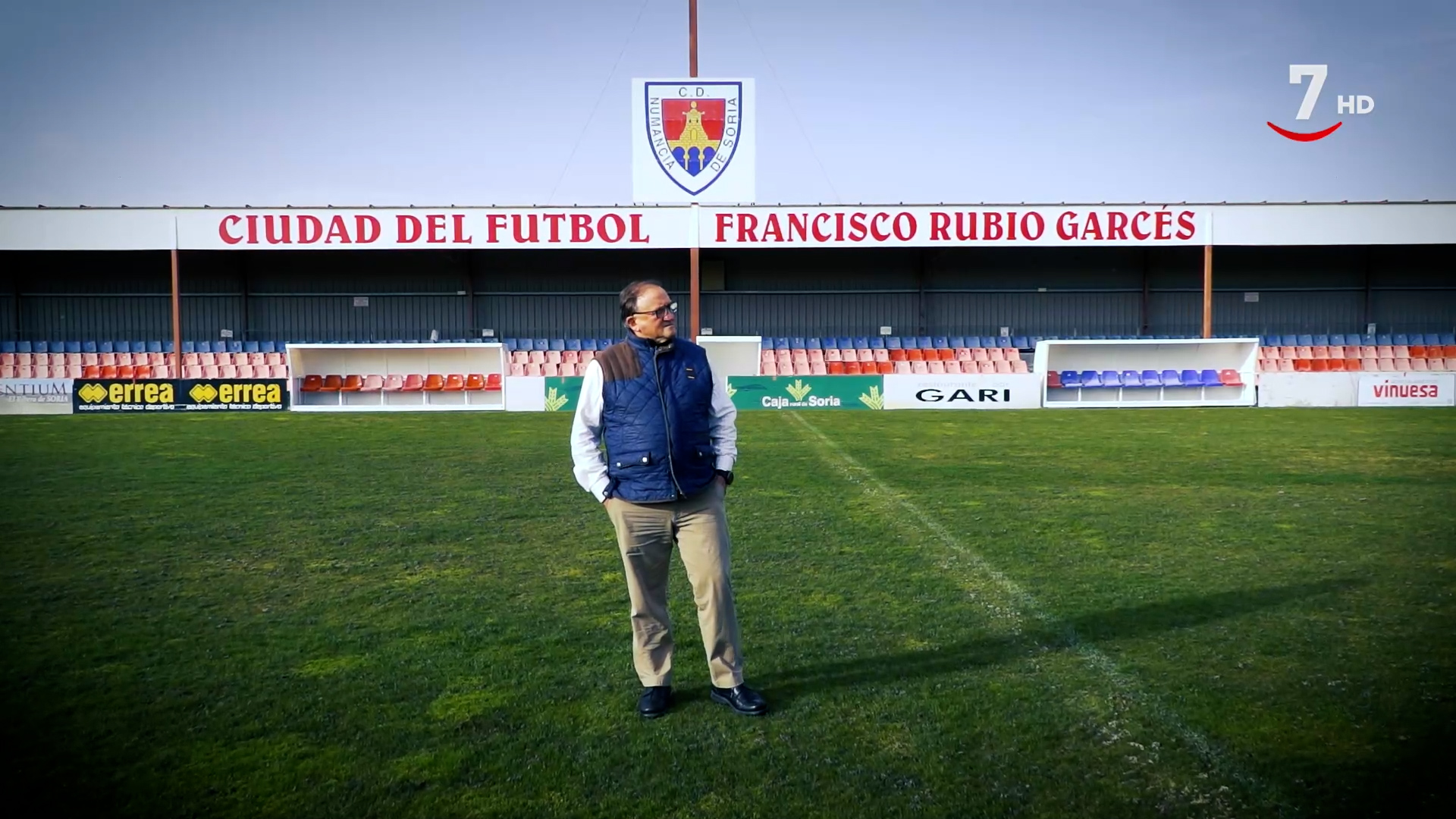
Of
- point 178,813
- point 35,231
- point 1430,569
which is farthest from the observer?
point 35,231

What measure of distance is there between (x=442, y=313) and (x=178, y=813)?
30.2m

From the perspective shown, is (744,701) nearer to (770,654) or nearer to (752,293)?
(770,654)

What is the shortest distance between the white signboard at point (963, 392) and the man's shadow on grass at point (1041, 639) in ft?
58.0

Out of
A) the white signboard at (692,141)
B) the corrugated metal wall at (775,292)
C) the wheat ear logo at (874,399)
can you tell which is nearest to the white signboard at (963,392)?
the wheat ear logo at (874,399)

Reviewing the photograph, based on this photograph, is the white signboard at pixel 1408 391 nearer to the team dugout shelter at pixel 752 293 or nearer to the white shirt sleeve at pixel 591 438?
the team dugout shelter at pixel 752 293

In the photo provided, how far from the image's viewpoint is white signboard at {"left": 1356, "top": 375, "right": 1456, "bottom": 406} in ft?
78.9

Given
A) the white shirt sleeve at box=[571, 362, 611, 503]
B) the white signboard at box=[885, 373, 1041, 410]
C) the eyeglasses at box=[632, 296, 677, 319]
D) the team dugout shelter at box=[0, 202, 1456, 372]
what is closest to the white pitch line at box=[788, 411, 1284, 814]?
the white shirt sleeve at box=[571, 362, 611, 503]

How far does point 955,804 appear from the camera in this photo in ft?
12.3

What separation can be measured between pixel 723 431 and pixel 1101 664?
7.46 ft

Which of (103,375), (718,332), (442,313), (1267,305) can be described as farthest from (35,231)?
(1267,305)

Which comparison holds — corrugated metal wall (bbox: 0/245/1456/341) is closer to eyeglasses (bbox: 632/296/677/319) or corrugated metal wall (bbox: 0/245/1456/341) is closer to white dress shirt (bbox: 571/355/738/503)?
white dress shirt (bbox: 571/355/738/503)

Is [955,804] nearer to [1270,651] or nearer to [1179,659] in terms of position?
[1179,659]

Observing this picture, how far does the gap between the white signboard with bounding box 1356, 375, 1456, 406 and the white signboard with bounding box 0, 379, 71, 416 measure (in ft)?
96.5

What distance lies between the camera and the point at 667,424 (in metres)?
4.55
